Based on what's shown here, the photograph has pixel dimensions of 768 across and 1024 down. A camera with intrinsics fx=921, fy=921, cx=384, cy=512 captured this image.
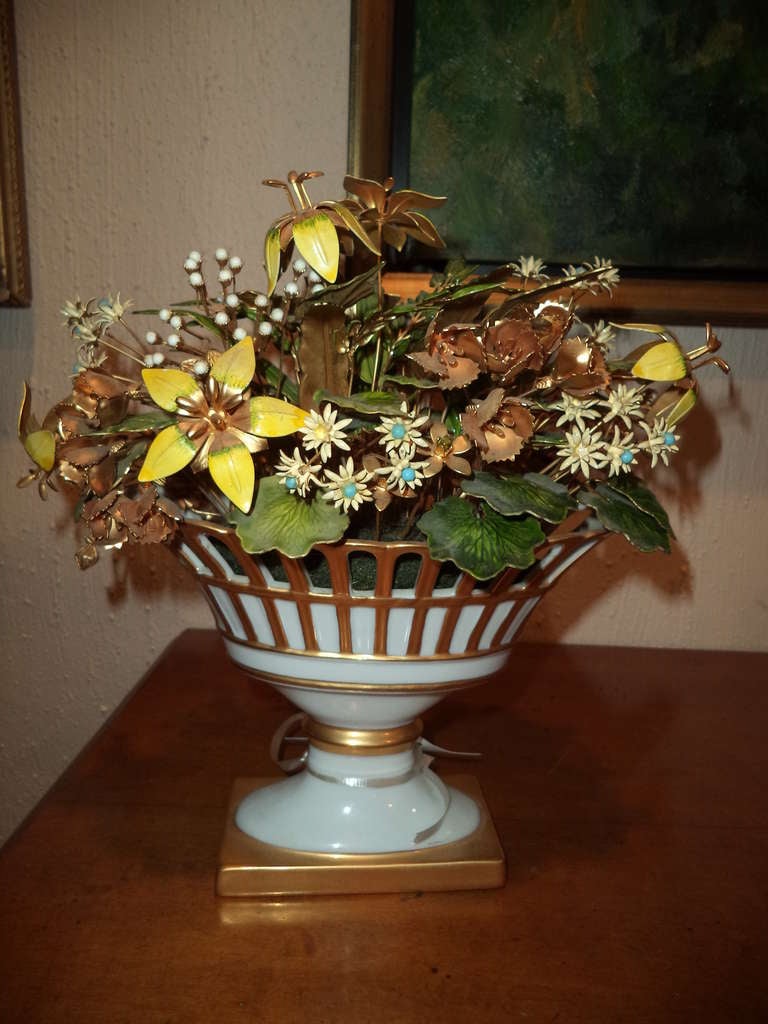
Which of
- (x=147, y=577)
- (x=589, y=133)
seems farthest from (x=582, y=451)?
(x=147, y=577)

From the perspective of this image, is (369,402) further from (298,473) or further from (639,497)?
(639,497)

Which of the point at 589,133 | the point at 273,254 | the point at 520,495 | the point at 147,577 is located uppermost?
the point at 589,133

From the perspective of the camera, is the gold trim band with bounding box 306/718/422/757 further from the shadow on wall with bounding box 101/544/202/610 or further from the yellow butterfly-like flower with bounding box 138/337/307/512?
the shadow on wall with bounding box 101/544/202/610

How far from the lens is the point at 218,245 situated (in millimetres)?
998

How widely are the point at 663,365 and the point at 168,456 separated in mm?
291

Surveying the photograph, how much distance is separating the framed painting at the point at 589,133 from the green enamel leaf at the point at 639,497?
1.33ft

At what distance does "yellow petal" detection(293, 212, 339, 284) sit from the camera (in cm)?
50

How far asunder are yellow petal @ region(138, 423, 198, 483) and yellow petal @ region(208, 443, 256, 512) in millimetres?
13

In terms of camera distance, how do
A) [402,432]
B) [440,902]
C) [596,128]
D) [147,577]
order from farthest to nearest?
[147,577] → [596,128] → [440,902] → [402,432]

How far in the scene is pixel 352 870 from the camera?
1.87 feet

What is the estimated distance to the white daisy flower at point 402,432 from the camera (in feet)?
1.50

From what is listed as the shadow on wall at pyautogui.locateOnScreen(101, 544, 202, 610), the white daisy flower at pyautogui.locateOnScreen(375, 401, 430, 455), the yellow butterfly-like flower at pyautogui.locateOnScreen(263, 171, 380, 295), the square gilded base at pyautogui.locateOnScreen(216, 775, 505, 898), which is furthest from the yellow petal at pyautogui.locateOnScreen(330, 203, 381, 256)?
the shadow on wall at pyautogui.locateOnScreen(101, 544, 202, 610)

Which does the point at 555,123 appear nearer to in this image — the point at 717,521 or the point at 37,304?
the point at 717,521

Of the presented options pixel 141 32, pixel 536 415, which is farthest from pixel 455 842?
pixel 141 32
